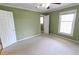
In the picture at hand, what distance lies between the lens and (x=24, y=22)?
11.7 feet

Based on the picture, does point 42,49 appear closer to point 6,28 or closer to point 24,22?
point 6,28

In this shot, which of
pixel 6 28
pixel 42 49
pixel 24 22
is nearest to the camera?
pixel 42 49

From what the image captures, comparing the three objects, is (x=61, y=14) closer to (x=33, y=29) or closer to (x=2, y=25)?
(x=33, y=29)

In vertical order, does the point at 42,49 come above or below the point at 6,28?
below

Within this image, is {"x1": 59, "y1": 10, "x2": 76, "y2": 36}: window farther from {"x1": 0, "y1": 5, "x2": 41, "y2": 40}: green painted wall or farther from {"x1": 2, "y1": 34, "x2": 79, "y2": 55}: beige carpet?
{"x1": 0, "y1": 5, "x2": 41, "y2": 40}: green painted wall

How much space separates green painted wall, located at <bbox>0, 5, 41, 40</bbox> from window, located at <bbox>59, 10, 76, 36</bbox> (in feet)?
5.68

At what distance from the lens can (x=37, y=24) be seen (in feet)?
15.1

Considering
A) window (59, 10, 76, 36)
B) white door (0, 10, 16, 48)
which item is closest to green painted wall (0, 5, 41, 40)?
white door (0, 10, 16, 48)

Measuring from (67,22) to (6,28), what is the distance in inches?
130

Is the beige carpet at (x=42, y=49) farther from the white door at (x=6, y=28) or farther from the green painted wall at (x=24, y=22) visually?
the green painted wall at (x=24, y=22)

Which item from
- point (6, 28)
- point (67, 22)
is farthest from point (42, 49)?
point (67, 22)

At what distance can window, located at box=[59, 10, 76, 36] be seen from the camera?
325 centimetres
